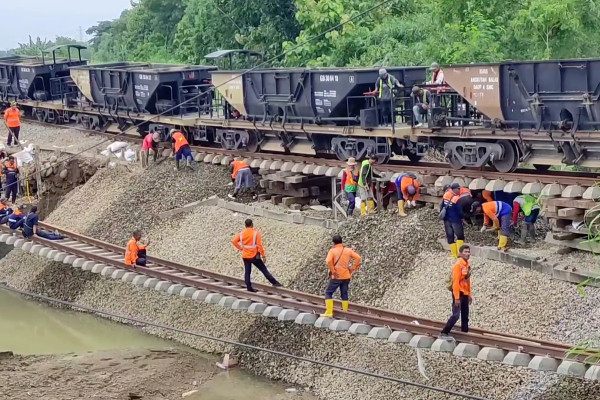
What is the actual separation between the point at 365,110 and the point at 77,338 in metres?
8.05

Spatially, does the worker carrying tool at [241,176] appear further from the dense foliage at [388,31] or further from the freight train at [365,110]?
the dense foliage at [388,31]

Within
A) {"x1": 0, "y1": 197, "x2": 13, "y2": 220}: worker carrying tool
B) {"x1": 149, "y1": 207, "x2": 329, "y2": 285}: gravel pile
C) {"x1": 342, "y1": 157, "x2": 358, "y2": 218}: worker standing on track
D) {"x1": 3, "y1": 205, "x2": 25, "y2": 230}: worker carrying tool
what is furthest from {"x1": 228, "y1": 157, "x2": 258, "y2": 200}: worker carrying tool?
{"x1": 0, "y1": 197, "x2": 13, "y2": 220}: worker carrying tool

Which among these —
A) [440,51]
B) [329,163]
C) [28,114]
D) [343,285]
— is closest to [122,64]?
[28,114]

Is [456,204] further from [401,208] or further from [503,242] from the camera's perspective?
[401,208]

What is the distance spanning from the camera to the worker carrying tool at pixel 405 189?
18.2 m

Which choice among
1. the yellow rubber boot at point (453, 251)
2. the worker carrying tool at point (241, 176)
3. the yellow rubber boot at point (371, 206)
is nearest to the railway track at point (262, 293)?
the yellow rubber boot at point (453, 251)

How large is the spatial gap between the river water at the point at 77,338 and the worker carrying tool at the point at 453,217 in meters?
4.01

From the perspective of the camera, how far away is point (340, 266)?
48.7 ft

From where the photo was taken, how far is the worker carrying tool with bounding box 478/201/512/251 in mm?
16438

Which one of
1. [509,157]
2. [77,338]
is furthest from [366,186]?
[77,338]

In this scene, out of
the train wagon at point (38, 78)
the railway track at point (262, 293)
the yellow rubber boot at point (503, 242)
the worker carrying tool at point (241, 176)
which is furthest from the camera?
the train wagon at point (38, 78)

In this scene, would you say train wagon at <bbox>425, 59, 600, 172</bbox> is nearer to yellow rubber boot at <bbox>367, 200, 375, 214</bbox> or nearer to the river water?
yellow rubber boot at <bbox>367, 200, 375, 214</bbox>

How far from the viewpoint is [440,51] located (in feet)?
91.6

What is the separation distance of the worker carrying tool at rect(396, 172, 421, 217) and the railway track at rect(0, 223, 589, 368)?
10.3 feet
